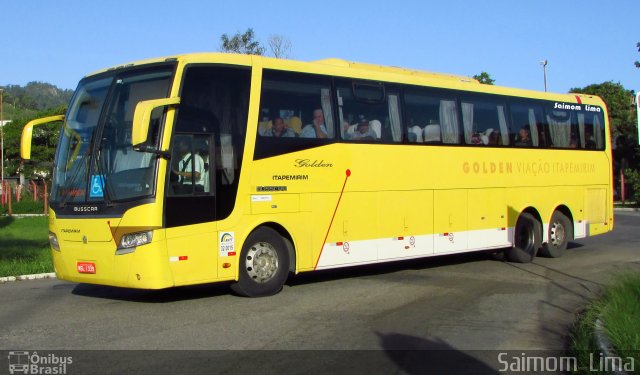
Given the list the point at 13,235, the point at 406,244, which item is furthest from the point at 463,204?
the point at 13,235

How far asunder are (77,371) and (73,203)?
3792 millimetres

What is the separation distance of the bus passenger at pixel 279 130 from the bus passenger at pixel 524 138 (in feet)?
21.2

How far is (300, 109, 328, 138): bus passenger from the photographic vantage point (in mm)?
10953

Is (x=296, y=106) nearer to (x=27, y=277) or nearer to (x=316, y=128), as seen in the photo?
(x=316, y=128)

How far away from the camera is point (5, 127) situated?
61.8 m

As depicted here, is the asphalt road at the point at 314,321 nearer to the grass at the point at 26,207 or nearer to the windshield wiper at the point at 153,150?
the windshield wiper at the point at 153,150

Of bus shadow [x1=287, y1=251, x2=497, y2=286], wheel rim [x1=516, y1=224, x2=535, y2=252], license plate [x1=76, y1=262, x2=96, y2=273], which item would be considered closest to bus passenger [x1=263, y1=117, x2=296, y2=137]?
bus shadow [x1=287, y1=251, x2=497, y2=286]

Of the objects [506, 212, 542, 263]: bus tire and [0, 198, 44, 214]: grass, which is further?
[0, 198, 44, 214]: grass

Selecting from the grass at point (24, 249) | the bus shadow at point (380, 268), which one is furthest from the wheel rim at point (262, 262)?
the grass at point (24, 249)

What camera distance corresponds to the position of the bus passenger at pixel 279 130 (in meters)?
10.5

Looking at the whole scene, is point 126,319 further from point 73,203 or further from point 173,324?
point 73,203

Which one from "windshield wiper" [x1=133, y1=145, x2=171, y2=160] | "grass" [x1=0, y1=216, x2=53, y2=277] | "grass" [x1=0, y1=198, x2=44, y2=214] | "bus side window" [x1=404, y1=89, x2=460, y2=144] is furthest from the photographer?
"grass" [x1=0, y1=198, x2=44, y2=214]

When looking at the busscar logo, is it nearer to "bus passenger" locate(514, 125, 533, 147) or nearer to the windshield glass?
the windshield glass

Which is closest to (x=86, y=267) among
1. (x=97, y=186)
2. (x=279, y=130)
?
(x=97, y=186)
